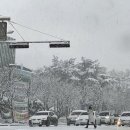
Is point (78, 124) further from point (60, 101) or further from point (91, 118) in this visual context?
point (60, 101)

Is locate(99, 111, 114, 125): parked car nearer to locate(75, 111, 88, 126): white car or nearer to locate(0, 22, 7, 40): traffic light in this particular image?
locate(75, 111, 88, 126): white car

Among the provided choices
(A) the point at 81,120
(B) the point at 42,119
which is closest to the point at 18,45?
(B) the point at 42,119

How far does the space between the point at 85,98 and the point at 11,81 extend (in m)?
35.5

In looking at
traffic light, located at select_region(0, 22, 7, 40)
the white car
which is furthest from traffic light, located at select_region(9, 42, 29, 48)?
the white car

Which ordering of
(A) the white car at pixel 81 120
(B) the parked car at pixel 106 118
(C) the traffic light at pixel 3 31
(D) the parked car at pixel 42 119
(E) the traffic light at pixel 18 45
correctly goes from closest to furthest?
(C) the traffic light at pixel 3 31 < (E) the traffic light at pixel 18 45 < (D) the parked car at pixel 42 119 < (A) the white car at pixel 81 120 < (B) the parked car at pixel 106 118

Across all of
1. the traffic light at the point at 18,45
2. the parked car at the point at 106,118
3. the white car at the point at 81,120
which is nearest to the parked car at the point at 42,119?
the white car at the point at 81,120

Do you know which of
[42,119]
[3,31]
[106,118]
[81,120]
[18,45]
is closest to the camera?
[3,31]

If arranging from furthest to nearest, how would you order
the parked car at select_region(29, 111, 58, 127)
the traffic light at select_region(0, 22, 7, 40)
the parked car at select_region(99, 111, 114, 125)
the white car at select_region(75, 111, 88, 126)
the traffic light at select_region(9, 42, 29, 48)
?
the parked car at select_region(99, 111, 114, 125) < the white car at select_region(75, 111, 88, 126) < the parked car at select_region(29, 111, 58, 127) < the traffic light at select_region(9, 42, 29, 48) < the traffic light at select_region(0, 22, 7, 40)

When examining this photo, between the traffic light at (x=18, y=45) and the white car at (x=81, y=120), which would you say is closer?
the traffic light at (x=18, y=45)

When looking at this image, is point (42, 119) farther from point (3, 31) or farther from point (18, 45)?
point (3, 31)

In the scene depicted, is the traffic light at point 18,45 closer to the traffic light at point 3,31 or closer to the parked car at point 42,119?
the traffic light at point 3,31

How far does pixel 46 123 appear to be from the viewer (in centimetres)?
4212

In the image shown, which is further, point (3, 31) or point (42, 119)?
point (42, 119)

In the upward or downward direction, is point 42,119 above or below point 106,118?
above
